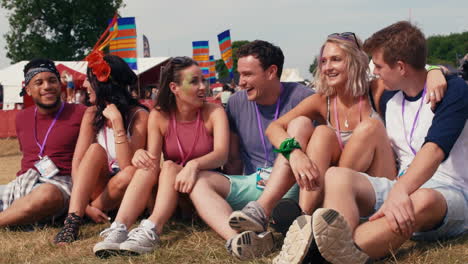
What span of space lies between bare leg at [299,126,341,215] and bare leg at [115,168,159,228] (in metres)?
1.06

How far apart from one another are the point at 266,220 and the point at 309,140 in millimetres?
580

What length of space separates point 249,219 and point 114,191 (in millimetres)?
1467

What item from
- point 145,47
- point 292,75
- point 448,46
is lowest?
point 292,75

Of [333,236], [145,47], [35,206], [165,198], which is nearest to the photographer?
[333,236]

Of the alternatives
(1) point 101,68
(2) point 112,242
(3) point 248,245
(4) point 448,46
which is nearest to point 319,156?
(3) point 248,245

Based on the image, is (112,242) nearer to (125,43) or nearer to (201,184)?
(201,184)

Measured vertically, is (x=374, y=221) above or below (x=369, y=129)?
below

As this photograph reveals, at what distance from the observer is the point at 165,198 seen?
3322 millimetres

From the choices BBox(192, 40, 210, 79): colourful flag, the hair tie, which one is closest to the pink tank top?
the hair tie

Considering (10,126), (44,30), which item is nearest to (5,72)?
(10,126)

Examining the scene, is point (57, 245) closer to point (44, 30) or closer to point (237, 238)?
point (237, 238)

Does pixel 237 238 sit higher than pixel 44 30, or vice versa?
pixel 44 30

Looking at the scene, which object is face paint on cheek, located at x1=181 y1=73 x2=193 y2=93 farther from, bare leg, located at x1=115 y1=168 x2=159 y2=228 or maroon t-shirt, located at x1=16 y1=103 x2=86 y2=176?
maroon t-shirt, located at x1=16 y1=103 x2=86 y2=176

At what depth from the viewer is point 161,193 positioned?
3.34 meters
